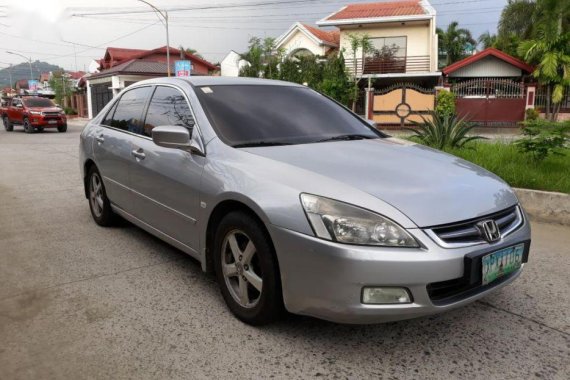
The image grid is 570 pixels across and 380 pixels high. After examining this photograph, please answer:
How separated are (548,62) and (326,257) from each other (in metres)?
24.5

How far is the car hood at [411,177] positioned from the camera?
2.69m

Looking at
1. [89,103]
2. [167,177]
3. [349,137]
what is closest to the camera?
[167,177]

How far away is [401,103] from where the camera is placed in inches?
950

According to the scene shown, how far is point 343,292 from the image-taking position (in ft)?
8.42

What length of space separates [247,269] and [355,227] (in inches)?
32.7

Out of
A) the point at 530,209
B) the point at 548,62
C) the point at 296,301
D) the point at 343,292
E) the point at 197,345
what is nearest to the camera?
the point at 343,292

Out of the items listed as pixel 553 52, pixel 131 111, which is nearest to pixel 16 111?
pixel 131 111

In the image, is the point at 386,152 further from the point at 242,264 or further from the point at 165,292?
the point at 165,292

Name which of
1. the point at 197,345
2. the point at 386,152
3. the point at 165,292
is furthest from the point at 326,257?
the point at 165,292

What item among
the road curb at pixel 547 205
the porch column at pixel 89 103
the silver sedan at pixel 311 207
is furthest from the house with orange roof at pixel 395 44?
the silver sedan at pixel 311 207

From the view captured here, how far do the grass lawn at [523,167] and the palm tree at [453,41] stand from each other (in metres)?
40.8

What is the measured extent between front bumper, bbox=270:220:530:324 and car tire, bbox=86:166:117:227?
3.08 meters

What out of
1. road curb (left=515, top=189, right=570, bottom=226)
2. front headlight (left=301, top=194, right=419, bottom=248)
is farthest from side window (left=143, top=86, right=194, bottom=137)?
road curb (left=515, top=189, right=570, bottom=226)

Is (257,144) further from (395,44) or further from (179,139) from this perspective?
(395,44)
